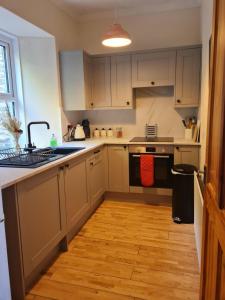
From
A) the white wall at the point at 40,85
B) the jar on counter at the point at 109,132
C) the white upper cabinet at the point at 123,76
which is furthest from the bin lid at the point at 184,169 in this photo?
the white wall at the point at 40,85

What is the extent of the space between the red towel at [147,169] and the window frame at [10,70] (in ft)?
6.15

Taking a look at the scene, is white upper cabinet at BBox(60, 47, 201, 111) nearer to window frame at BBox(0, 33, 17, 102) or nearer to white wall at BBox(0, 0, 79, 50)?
white wall at BBox(0, 0, 79, 50)

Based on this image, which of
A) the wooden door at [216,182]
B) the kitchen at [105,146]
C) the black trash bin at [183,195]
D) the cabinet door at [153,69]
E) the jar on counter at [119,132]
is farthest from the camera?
the jar on counter at [119,132]

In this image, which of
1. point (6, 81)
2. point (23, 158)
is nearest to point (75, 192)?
point (23, 158)

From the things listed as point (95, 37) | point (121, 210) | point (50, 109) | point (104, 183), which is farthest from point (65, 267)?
point (95, 37)

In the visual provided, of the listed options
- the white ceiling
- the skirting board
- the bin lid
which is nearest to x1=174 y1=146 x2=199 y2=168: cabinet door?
the bin lid

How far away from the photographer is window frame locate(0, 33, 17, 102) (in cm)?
299

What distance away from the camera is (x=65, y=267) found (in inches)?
81.7

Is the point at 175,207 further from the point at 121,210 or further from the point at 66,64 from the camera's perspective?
the point at 66,64

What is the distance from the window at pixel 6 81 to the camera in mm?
2893

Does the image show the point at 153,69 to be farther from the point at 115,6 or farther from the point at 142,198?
the point at 142,198

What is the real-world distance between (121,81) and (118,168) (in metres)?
1.24

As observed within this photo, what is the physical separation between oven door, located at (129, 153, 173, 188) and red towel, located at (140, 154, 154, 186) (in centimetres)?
7

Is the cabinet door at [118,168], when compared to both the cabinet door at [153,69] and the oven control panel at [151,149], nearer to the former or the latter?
the oven control panel at [151,149]
